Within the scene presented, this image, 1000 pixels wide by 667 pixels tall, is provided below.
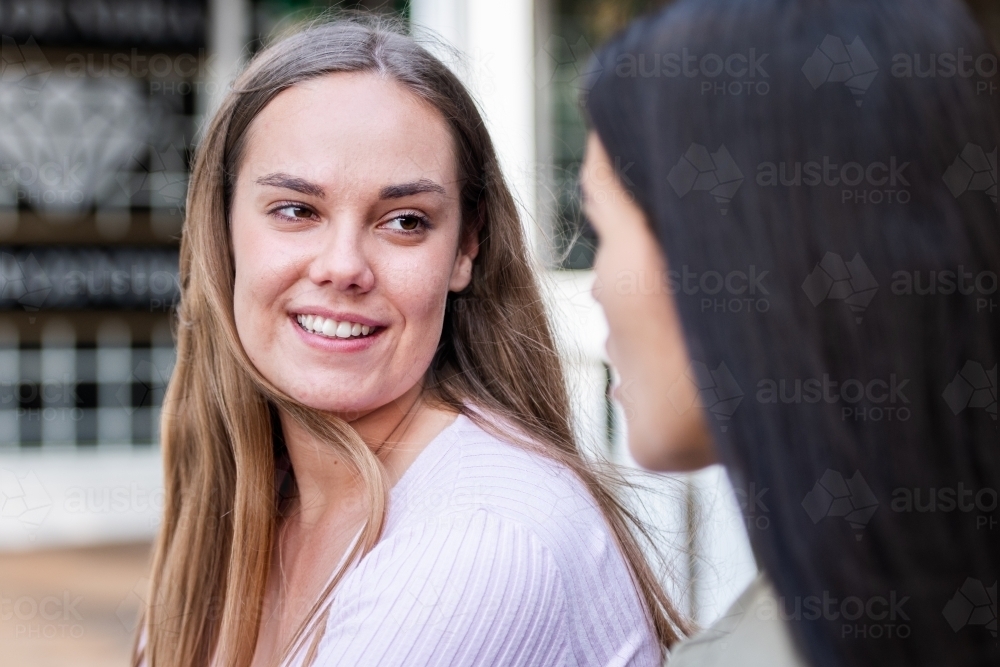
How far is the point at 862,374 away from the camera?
2.49ft

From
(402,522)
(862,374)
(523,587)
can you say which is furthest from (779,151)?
(402,522)

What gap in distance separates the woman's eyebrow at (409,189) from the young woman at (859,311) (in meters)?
0.81

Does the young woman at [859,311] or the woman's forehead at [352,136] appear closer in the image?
the young woman at [859,311]

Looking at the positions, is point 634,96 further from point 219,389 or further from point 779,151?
point 219,389

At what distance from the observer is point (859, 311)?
29.9 inches

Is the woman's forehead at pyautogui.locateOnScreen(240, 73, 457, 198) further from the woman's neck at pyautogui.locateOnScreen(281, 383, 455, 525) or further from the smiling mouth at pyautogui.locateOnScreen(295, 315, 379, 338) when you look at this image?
the woman's neck at pyautogui.locateOnScreen(281, 383, 455, 525)

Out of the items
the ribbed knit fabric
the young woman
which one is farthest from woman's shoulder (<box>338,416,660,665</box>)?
Result: the young woman

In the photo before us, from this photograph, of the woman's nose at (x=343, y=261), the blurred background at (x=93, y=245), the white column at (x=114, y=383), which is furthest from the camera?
the white column at (x=114, y=383)

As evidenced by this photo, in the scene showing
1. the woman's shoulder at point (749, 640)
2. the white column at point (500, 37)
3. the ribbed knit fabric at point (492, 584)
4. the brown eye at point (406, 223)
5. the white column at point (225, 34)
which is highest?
the white column at point (225, 34)

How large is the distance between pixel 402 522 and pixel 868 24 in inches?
37.5

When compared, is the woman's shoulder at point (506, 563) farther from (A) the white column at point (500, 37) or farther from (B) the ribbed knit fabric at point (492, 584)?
(A) the white column at point (500, 37)

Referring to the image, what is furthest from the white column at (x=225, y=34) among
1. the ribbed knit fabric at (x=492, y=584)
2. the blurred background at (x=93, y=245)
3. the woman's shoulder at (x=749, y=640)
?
the woman's shoulder at (x=749, y=640)

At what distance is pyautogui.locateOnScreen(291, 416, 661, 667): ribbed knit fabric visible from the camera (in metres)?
1.33

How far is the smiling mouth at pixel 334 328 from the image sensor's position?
159 centimetres
